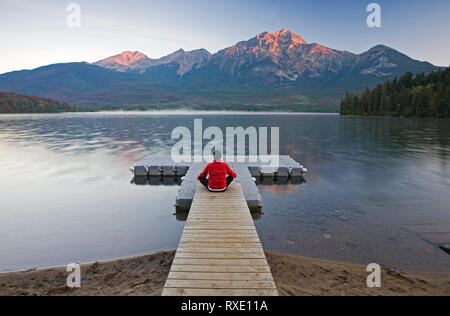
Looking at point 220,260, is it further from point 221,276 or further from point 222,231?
point 222,231

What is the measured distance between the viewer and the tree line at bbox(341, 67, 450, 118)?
328 ft

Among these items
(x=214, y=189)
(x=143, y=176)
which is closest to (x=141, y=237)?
(x=214, y=189)

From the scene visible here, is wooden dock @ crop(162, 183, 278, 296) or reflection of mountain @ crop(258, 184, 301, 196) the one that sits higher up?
wooden dock @ crop(162, 183, 278, 296)

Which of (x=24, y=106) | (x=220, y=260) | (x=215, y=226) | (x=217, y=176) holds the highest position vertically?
(x=24, y=106)

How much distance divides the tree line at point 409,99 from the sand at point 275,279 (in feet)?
381

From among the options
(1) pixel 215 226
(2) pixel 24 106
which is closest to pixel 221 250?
(1) pixel 215 226

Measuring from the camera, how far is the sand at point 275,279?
6477 millimetres

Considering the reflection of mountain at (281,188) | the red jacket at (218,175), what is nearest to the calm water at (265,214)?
the reflection of mountain at (281,188)

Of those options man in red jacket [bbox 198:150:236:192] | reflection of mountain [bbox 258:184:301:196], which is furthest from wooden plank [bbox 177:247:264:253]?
reflection of mountain [bbox 258:184:301:196]

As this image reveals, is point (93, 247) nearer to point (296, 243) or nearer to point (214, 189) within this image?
point (214, 189)

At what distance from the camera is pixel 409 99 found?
373 feet

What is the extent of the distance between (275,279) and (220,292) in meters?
2.29

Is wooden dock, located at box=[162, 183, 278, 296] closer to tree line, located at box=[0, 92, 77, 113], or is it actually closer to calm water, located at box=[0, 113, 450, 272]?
calm water, located at box=[0, 113, 450, 272]

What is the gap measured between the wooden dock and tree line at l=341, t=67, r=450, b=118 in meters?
118
